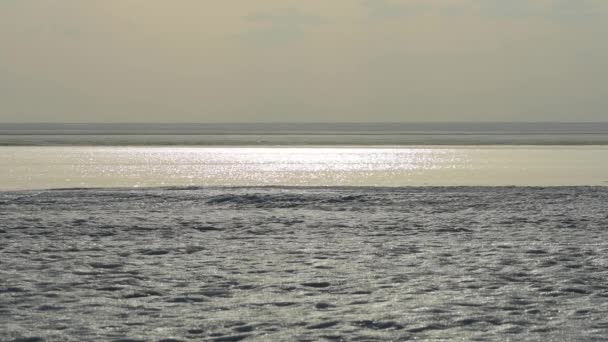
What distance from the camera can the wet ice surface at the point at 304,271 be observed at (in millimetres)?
9531

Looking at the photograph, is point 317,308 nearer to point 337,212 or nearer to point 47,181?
point 337,212

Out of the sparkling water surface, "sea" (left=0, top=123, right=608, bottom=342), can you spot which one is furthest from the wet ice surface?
the sparkling water surface

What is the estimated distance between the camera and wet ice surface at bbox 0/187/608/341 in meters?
9.53

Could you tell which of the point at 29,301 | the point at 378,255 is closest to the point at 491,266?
the point at 378,255

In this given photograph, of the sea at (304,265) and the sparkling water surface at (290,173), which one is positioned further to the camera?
the sparkling water surface at (290,173)

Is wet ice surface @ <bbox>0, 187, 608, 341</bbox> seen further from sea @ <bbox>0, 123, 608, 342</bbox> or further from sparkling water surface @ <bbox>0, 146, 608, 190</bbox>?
sparkling water surface @ <bbox>0, 146, 608, 190</bbox>

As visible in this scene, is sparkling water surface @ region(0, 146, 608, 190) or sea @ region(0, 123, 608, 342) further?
sparkling water surface @ region(0, 146, 608, 190)

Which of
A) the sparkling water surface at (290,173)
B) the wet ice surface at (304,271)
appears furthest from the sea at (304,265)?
the sparkling water surface at (290,173)

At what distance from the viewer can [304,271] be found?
1284 cm

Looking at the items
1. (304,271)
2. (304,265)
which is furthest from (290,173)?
(304,271)

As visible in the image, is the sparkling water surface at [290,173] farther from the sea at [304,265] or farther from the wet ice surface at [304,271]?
the wet ice surface at [304,271]

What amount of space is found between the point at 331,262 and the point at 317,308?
335cm

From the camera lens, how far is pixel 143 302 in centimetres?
1075

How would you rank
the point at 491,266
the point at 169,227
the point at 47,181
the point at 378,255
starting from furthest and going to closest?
the point at 47,181 → the point at 169,227 → the point at 378,255 → the point at 491,266
